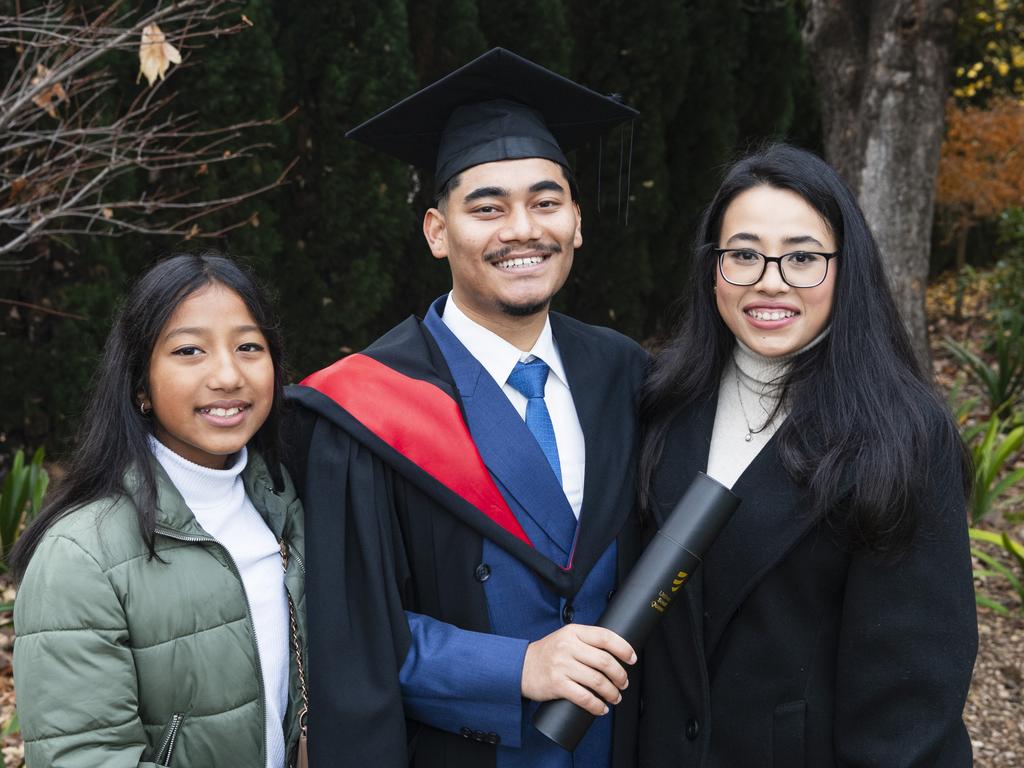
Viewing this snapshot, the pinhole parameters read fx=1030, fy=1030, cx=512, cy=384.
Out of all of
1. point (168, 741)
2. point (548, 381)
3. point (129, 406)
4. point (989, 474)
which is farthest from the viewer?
point (989, 474)

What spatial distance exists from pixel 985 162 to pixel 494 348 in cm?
764

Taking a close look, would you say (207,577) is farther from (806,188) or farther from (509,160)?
(806,188)

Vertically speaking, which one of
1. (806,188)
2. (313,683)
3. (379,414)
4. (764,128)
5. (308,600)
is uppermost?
(764,128)

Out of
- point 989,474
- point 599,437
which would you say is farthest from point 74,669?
point 989,474

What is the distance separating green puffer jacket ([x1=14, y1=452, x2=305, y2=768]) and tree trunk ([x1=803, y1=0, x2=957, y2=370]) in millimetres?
4677

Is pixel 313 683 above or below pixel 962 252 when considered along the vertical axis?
below

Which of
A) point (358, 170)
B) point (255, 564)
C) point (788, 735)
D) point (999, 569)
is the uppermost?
point (358, 170)

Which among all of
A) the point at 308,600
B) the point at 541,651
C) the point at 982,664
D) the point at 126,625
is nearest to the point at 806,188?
the point at 541,651

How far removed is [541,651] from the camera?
1949 millimetres

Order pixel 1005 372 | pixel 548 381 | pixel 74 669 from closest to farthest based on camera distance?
pixel 74 669 → pixel 548 381 → pixel 1005 372

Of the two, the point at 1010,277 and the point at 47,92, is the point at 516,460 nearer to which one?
the point at 47,92

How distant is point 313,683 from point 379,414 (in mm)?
535

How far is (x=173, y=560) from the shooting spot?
5.96 ft

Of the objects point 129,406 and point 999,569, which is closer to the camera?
point 129,406
